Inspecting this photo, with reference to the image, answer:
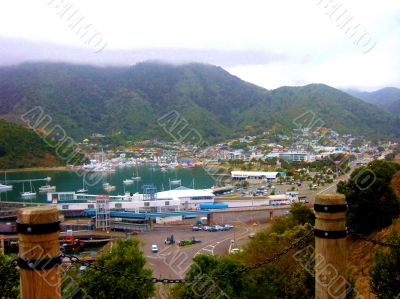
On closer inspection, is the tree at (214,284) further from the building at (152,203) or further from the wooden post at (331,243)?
the building at (152,203)

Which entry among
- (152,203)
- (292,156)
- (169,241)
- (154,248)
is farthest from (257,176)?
(154,248)

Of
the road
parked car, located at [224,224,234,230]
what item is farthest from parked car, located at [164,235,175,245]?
parked car, located at [224,224,234,230]

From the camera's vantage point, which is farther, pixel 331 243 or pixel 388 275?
pixel 388 275

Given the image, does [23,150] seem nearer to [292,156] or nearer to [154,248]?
[292,156]

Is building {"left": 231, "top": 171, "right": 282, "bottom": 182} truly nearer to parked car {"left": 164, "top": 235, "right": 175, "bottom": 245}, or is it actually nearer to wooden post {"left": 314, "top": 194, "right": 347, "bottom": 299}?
parked car {"left": 164, "top": 235, "right": 175, "bottom": 245}

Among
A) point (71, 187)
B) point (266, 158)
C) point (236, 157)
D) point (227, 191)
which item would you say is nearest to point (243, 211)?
point (227, 191)

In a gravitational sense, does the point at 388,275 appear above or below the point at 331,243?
below
